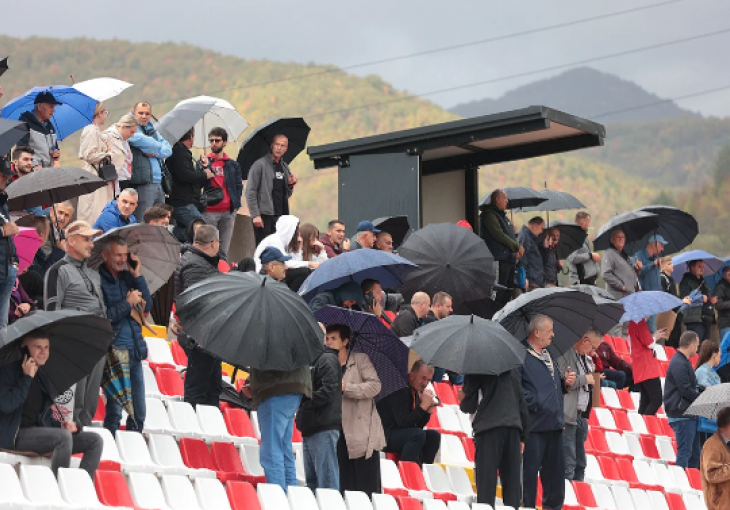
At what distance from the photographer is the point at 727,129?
62719mm

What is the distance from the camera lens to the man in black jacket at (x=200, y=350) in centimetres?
870

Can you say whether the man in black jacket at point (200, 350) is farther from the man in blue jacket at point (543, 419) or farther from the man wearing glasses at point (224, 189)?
the man wearing glasses at point (224, 189)

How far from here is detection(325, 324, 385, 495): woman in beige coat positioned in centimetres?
845

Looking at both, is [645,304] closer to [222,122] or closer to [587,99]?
[222,122]

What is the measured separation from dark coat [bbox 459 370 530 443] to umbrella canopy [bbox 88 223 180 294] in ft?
7.26

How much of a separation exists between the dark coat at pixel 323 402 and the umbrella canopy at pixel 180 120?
5098mm

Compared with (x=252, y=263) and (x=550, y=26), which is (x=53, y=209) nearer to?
(x=252, y=263)

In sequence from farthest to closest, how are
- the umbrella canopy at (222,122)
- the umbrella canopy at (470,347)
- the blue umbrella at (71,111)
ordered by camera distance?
the umbrella canopy at (222,122) < the blue umbrella at (71,111) < the umbrella canopy at (470,347)

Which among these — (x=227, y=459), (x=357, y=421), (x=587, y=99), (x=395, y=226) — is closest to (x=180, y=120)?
(x=395, y=226)

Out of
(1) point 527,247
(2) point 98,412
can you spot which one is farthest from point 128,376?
(1) point 527,247

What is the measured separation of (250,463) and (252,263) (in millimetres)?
1583

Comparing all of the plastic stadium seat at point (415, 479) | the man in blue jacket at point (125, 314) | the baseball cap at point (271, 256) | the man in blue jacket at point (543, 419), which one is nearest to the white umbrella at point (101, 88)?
the baseball cap at point (271, 256)

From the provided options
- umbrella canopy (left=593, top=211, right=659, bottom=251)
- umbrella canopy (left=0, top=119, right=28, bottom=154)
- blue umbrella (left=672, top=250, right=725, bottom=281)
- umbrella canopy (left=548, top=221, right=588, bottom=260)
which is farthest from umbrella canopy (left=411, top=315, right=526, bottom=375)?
blue umbrella (left=672, top=250, right=725, bottom=281)

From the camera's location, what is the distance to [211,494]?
7422 millimetres
